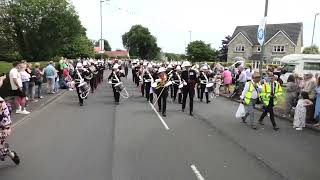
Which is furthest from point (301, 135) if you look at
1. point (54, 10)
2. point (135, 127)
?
point (54, 10)

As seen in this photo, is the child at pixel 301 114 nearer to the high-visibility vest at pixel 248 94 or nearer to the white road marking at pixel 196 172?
the high-visibility vest at pixel 248 94

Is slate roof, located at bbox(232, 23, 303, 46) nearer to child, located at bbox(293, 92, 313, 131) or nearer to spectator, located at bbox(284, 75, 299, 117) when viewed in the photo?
spectator, located at bbox(284, 75, 299, 117)

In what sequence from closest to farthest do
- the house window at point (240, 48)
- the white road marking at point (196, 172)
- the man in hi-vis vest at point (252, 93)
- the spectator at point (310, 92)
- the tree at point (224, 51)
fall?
the white road marking at point (196, 172), the man in hi-vis vest at point (252, 93), the spectator at point (310, 92), the house window at point (240, 48), the tree at point (224, 51)

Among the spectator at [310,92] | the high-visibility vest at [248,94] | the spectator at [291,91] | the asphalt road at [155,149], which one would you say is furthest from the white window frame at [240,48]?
the high-visibility vest at [248,94]

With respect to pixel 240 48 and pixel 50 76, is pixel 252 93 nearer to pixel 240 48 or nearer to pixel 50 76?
pixel 50 76

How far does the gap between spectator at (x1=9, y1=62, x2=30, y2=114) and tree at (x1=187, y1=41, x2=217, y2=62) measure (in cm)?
6187

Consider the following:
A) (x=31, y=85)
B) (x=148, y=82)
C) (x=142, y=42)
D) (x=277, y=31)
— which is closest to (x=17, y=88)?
(x=31, y=85)

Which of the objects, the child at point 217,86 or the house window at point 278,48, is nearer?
the child at point 217,86

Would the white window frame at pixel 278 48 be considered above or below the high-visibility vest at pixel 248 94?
above

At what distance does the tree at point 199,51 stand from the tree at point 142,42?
40230 mm

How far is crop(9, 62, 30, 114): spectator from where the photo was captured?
15119mm

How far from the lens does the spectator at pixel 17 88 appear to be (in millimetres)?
15119

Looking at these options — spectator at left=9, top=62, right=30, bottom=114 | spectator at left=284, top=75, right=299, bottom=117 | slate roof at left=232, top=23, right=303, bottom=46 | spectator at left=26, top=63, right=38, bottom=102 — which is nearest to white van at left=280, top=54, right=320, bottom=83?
spectator at left=284, top=75, right=299, bottom=117

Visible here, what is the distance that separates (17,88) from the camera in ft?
51.0
